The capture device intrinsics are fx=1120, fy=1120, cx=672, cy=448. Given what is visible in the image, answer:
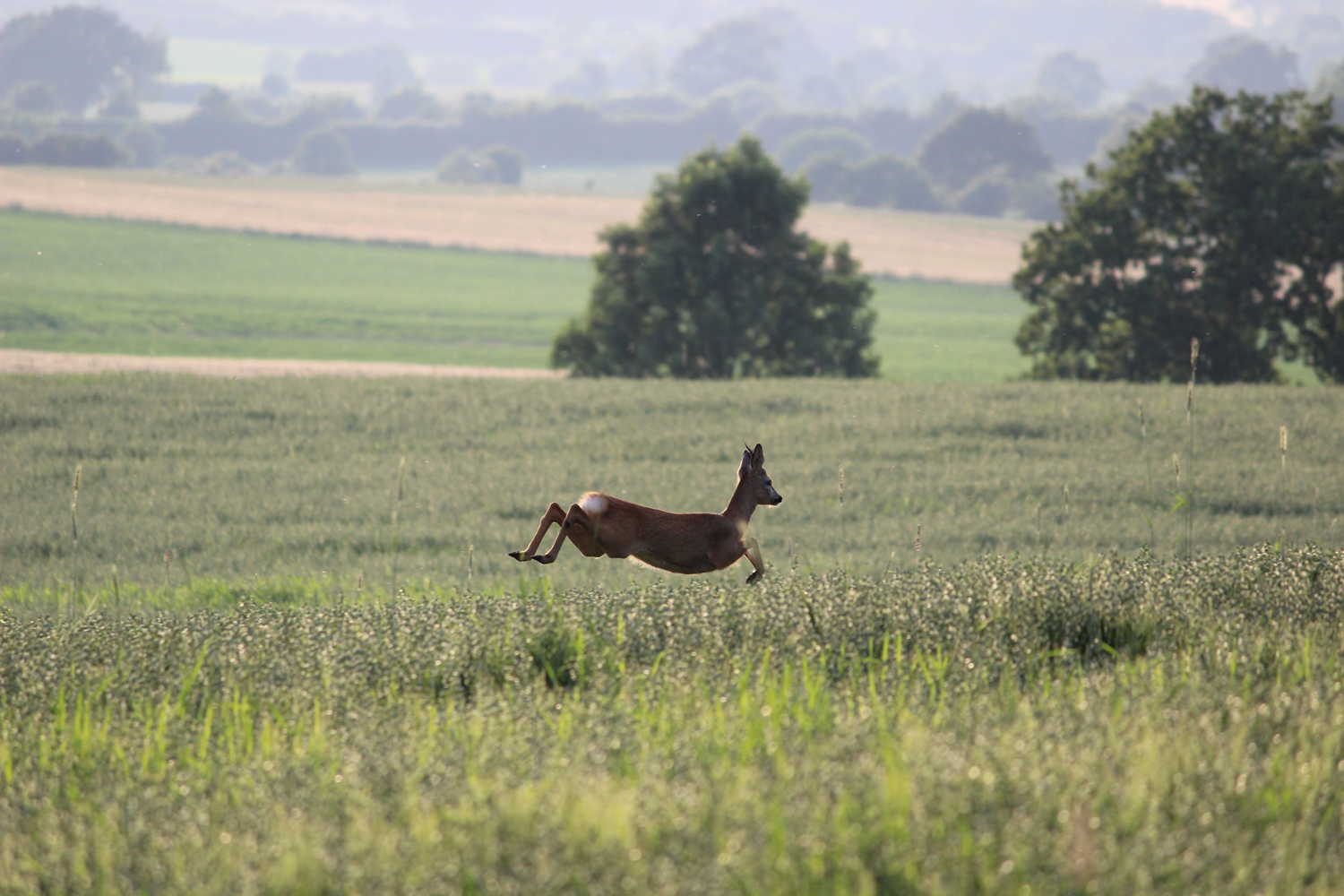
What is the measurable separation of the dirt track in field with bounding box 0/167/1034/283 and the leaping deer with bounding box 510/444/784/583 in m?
69.6

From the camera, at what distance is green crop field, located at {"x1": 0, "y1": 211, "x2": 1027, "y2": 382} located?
152 feet

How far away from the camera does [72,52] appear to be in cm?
16788

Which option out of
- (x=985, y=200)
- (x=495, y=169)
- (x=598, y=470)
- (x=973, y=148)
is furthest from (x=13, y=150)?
(x=598, y=470)

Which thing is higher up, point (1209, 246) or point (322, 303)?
point (1209, 246)

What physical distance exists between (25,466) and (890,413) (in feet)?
44.9

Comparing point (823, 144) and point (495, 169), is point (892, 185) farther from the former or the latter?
point (823, 144)

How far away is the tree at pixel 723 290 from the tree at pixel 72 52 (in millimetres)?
167211

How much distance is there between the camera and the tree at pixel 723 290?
99.2 feet

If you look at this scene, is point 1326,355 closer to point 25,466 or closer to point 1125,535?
point 1125,535

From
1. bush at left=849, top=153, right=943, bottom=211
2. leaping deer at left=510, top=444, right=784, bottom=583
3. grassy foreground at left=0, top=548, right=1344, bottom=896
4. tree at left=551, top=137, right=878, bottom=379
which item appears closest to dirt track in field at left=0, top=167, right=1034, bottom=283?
bush at left=849, top=153, right=943, bottom=211

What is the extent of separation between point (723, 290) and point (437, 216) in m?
59.5

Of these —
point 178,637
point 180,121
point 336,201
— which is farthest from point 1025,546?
point 180,121

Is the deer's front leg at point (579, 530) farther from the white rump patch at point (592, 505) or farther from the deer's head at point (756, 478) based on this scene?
the deer's head at point (756, 478)

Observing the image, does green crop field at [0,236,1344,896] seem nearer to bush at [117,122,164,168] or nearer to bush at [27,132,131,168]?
bush at [27,132,131,168]
